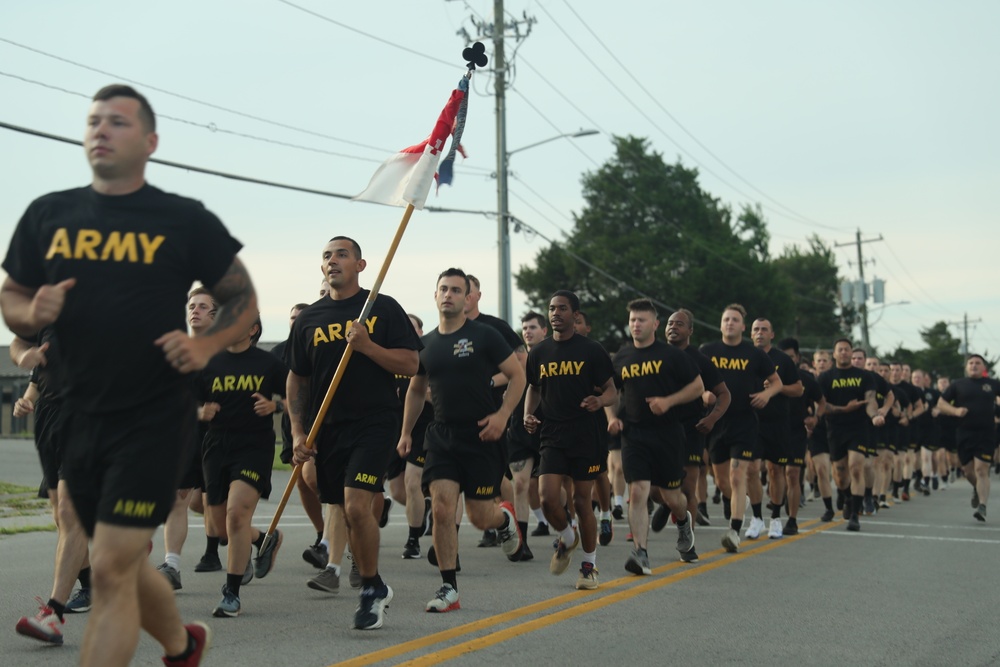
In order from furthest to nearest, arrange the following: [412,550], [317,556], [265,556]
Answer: [412,550], [317,556], [265,556]

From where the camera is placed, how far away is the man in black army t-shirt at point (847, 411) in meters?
15.4

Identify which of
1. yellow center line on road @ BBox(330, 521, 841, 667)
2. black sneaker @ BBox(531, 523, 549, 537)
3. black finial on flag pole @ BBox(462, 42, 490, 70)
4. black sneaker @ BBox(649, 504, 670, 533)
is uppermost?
black finial on flag pole @ BBox(462, 42, 490, 70)

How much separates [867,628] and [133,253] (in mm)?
4983

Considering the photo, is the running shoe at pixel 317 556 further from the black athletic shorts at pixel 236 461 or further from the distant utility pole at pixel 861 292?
the distant utility pole at pixel 861 292

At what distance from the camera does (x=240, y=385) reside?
8148mm

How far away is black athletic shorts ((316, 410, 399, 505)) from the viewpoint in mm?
7027

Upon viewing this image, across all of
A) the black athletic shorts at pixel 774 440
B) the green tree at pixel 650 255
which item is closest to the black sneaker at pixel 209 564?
the black athletic shorts at pixel 774 440

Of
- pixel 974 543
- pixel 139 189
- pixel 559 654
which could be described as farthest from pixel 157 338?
pixel 974 543

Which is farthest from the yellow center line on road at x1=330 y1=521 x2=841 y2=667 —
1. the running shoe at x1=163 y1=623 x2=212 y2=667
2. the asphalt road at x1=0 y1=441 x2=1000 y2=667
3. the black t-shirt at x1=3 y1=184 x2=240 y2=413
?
the black t-shirt at x1=3 y1=184 x2=240 y2=413

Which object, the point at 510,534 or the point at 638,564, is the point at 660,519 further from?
the point at 638,564

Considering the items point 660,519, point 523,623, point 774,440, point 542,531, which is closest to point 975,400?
point 774,440

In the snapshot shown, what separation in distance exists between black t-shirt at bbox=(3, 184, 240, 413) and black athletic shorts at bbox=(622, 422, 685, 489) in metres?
6.06

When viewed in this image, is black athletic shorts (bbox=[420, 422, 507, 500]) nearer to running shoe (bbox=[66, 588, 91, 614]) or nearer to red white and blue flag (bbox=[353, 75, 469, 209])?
red white and blue flag (bbox=[353, 75, 469, 209])

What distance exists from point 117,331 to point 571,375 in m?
5.77
